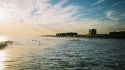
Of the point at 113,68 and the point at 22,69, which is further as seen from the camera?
the point at 113,68

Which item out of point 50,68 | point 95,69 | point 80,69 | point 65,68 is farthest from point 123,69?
point 50,68

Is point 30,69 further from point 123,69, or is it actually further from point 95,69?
point 123,69

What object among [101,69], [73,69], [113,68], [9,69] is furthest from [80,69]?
[9,69]

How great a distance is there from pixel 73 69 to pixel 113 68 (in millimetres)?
6919

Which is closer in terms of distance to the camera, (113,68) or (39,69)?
(39,69)

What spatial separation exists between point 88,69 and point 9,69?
1224 centimetres

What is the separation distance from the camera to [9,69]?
100 ft

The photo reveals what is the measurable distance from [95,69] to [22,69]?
11.4 metres

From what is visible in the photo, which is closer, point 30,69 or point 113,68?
point 30,69

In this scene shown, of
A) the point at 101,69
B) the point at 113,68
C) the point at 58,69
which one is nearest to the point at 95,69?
the point at 101,69

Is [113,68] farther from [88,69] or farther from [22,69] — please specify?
[22,69]

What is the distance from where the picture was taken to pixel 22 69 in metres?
30.4

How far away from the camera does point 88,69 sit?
103ft

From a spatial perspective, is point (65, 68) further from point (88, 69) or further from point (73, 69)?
point (88, 69)
